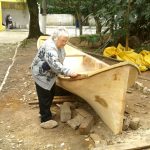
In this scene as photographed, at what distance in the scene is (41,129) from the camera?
6.13 meters

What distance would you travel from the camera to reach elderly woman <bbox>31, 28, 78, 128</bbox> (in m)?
5.77

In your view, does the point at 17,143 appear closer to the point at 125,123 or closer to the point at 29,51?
the point at 125,123

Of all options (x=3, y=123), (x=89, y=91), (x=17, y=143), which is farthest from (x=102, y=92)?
(x=3, y=123)

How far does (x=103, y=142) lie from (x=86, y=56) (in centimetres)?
290

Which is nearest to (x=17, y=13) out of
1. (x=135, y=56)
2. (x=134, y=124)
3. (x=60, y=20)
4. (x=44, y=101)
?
(x=60, y=20)

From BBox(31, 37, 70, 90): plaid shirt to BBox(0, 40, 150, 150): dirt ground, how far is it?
2.53 feet

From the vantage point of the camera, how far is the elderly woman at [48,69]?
18.9 ft

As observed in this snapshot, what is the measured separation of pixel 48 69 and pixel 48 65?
0.06 meters

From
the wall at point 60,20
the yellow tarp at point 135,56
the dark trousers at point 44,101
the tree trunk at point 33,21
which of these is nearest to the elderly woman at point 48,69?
the dark trousers at point 44,101

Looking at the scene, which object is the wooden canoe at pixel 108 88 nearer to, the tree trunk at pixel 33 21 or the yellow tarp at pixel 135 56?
the yellow tarp at pixel 135 56

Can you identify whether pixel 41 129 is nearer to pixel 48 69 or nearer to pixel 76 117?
pixel 76 117

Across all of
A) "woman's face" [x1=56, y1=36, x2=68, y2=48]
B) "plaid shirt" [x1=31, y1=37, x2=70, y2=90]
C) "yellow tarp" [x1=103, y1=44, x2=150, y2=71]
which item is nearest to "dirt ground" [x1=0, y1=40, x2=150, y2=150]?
"plaid shirt" [x1=31, y1=37, x2=70, y2=90]

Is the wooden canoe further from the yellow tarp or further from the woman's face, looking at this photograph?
the yellow tarp

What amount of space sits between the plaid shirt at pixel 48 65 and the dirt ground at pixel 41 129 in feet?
2.53
